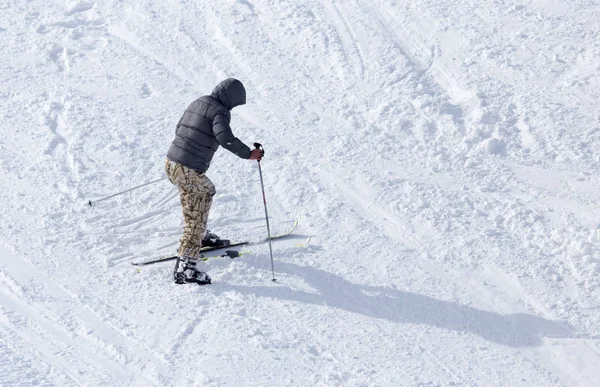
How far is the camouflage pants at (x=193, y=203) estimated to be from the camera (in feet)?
25.8

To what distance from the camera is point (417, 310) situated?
789 centimetres

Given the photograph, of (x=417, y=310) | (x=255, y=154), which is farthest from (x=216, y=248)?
(x=417, y=310)

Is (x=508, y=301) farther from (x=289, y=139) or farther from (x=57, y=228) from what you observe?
(x=57, y=228)

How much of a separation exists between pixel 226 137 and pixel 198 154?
48 cm

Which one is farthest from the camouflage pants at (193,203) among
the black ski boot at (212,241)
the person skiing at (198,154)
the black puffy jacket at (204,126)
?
the black ski boot at (212,241)


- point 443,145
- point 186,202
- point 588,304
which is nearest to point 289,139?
point 443,145

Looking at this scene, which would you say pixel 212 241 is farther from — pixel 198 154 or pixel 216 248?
pixel 198 154

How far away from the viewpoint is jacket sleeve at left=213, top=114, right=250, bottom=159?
741 centimetres

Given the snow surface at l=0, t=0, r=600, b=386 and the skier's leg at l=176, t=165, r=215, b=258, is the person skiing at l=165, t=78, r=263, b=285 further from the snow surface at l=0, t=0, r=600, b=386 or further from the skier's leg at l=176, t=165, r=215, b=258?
the snow surface at l=0, t=0, r=600, b=386

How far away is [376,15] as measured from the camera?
1298 centimetres

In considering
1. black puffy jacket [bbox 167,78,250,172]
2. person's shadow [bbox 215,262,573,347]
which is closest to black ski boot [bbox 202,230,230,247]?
person's shadow [bbox 215,262,573,347]

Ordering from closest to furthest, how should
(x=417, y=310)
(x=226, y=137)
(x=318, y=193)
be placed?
(x=226, y=137) < (x=417, y=310) < (x=318, y=193)

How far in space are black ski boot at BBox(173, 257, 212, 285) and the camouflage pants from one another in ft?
0.21

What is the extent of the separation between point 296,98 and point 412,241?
11.5 ft
